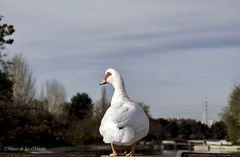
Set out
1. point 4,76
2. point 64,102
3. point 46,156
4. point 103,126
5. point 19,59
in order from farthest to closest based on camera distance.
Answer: point 64,102
point 19,59
point 4,76
point 46,156
point 103,126

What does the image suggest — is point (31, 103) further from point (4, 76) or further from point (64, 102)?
point (4, 76)

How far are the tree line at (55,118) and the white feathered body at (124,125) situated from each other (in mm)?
14128

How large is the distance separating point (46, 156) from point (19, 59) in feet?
124

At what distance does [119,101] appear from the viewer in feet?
22.3

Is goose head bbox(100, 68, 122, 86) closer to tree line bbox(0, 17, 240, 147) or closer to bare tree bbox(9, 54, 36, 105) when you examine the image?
tree line bbox(0, 17, 240, 147)

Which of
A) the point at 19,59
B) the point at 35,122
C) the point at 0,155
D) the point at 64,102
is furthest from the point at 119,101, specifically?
the point at 64,102

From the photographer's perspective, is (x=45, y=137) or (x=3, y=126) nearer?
(x=3, y=126)

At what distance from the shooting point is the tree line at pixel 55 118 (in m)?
23.0

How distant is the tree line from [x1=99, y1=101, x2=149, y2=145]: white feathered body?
556 inches

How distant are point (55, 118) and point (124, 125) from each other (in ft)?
118

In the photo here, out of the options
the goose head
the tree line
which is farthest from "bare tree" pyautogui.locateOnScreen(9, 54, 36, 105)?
the goose head

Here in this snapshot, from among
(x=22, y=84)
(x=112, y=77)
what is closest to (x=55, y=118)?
(x=22, y=84)

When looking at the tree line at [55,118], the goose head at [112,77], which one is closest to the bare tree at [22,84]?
the tree line at [55,118]

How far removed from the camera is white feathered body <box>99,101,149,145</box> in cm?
636
